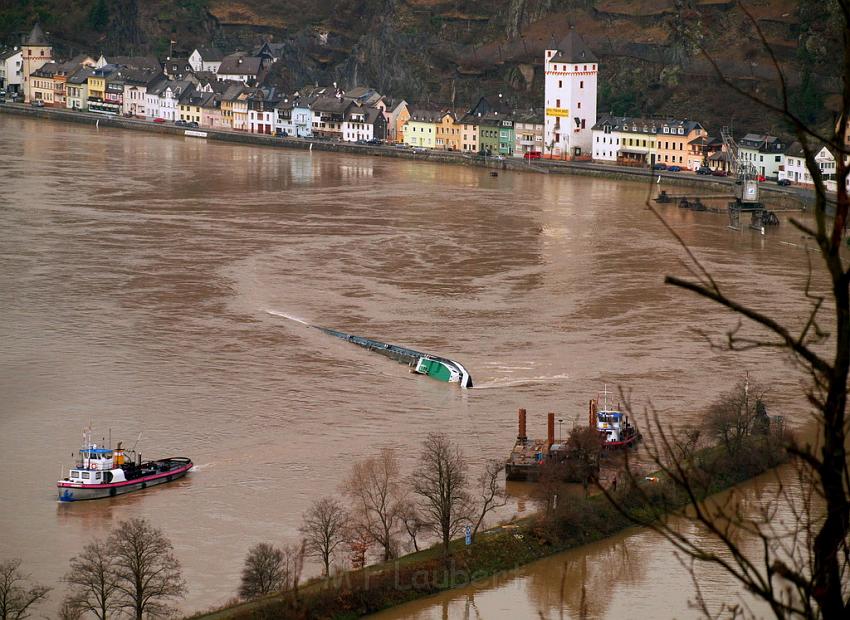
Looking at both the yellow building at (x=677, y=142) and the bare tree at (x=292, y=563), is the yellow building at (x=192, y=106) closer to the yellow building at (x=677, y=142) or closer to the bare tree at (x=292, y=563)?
the yellow building at (x=677, y=142)

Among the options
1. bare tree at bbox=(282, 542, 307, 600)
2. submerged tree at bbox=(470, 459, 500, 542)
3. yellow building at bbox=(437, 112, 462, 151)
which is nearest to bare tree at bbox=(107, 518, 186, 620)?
bare tree at bbox=(282, 542, 307, 600)

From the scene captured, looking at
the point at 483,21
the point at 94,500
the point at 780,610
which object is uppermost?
the point at 483,21

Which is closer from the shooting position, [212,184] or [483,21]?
[212,184]

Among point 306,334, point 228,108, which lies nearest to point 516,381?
point 306,334

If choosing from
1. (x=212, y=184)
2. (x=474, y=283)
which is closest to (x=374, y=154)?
(x=212, y=184)

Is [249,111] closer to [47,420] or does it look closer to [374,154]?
[374,154]

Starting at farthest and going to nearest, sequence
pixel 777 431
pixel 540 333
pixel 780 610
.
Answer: pixel 540 333 → pixel 777 431 → pixel 780 610

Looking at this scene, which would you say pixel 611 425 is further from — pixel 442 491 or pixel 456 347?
pixel 456 347
